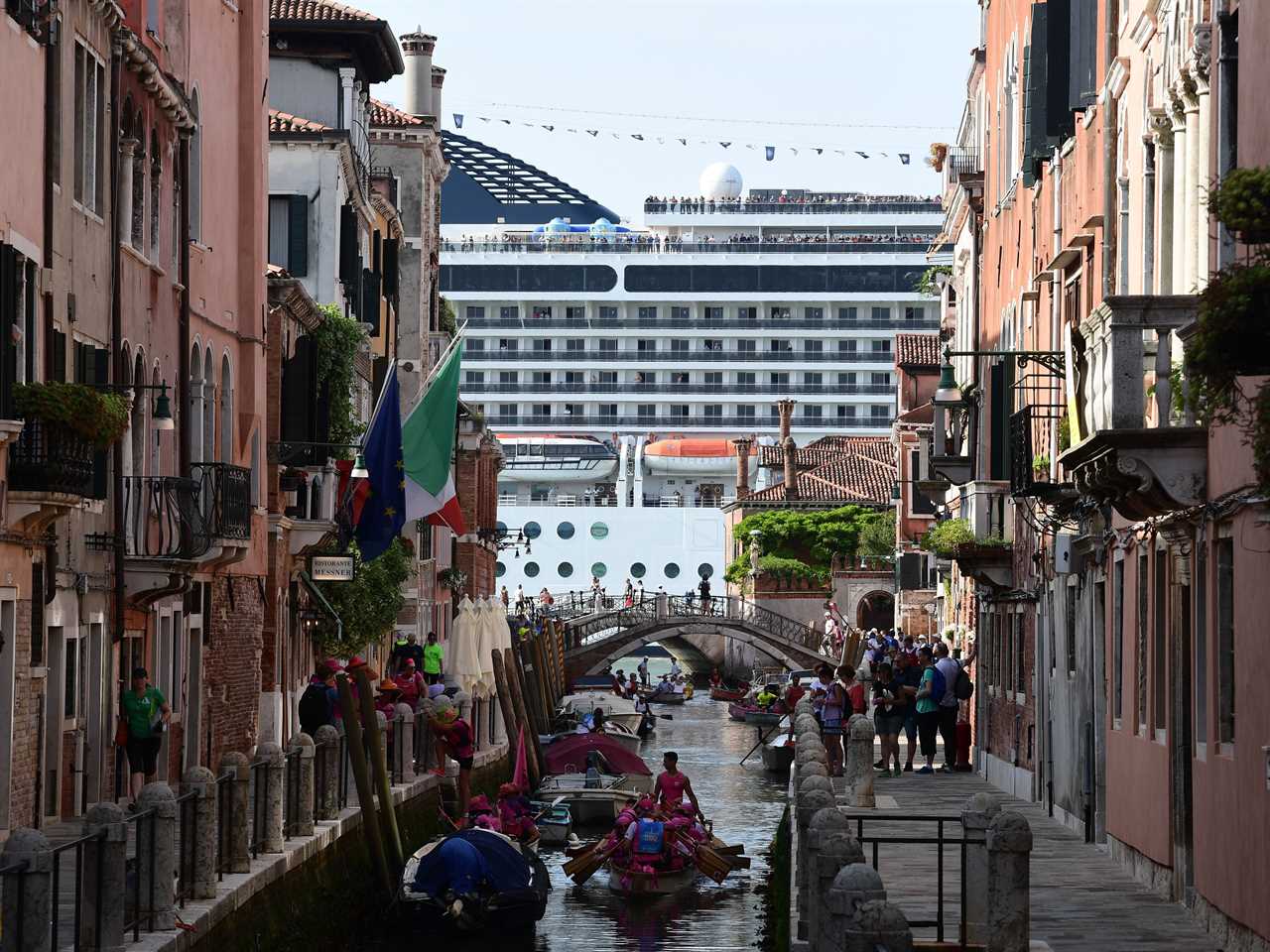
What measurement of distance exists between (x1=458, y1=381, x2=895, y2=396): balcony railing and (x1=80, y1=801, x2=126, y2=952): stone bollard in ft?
339

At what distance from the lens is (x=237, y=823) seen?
659 inches

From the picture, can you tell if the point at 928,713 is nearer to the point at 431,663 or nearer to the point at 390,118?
the point at 431,663

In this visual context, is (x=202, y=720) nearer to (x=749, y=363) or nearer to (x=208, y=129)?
(x=208, y=129)

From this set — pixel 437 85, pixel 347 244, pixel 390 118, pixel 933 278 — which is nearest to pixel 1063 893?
pixel 347 244

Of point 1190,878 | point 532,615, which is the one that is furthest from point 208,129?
point 532,615

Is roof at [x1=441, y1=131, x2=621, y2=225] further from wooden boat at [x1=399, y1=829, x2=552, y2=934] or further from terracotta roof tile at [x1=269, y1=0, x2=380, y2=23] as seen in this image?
wooden boat at [x1=399, y1=829, x2=552, y2=934]

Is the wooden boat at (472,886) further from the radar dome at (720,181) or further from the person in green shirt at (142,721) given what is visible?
the radar dome at (720,181)

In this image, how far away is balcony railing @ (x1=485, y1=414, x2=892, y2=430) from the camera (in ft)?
379

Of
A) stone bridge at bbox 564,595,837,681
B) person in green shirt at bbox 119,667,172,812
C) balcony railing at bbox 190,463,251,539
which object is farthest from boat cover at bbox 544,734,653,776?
stone bridge at bbox 564,595,837,681

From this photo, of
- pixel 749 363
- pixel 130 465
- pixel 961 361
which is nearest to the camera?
pixel 130 465

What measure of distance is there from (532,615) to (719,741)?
11490 millimetres

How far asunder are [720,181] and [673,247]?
10.3 meters

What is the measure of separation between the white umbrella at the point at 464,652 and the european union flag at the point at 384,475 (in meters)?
10.6

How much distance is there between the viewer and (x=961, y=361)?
1347 inches
